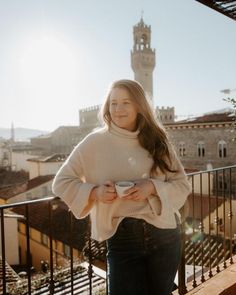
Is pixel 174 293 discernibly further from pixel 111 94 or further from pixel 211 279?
pixel 111 94

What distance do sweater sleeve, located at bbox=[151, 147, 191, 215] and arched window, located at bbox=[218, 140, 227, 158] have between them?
28.1 metres

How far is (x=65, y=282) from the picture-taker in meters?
8.77

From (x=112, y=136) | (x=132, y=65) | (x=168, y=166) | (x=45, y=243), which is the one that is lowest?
(x=45, y=243)

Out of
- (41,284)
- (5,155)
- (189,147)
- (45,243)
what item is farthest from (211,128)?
(5,155)

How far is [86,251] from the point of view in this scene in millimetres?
11625

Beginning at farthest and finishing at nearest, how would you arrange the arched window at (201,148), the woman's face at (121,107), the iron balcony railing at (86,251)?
the arched window at (201,148), the iron balcony railing at (86,251), the woman's face at (121,107)

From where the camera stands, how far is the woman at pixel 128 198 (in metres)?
1.73

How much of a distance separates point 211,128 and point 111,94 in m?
28.4

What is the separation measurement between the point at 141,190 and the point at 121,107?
50cm

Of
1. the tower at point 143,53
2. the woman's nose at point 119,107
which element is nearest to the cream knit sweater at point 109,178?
the woman's nose at point 119,107

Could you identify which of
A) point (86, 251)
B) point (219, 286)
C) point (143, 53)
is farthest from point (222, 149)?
point (143, 53)

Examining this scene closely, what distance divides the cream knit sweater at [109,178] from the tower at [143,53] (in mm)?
52597

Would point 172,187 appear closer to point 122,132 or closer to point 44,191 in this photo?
point 122,132

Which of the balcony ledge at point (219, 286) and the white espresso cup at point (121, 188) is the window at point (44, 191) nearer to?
the balcony ledge at point (219, 286)
